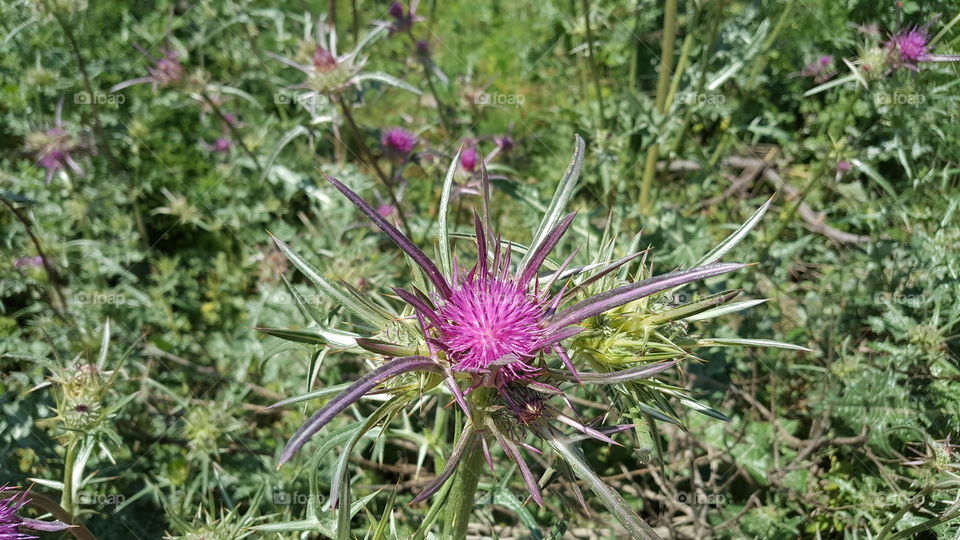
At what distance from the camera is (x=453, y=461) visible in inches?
57.3

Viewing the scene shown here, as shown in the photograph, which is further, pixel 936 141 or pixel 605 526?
pixel 936 141

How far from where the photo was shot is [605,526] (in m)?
2.92

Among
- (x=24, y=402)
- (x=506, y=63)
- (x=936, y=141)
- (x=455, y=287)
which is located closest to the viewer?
(x=455, y=287)

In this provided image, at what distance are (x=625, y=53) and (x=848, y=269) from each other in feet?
8.06

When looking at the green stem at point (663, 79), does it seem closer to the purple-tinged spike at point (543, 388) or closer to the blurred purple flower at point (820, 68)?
the blurred purple flower at point (820, 68)

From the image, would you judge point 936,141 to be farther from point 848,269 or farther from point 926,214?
point 848,269

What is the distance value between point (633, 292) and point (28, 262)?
12.5 ft

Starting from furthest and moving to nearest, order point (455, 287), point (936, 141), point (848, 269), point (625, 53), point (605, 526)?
point (625, 53)
point (848, 269)
point (936, 141)
point (605, 526)
point (455, 287)

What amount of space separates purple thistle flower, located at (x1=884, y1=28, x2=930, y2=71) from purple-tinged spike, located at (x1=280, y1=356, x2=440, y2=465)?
272 centimetres

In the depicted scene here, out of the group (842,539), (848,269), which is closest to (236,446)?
(842,539)

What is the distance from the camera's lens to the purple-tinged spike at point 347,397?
1.20 m
